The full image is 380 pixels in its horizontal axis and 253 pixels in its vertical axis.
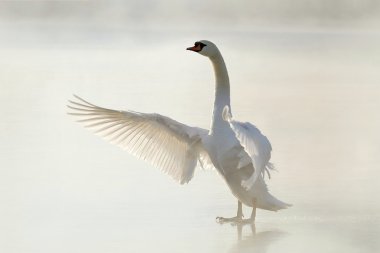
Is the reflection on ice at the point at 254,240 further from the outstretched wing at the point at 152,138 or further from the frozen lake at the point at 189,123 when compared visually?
the outstretched wing at the point at 152,138

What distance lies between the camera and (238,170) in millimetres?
6930

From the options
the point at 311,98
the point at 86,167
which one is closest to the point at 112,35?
the point at 311,98

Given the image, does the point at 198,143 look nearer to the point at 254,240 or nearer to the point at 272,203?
the point at 272,203

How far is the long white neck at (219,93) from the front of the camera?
6949 millimetres

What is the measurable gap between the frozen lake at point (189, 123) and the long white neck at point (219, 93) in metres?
0.60

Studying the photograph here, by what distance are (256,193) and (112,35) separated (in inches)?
417

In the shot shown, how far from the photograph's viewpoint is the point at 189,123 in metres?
9.98

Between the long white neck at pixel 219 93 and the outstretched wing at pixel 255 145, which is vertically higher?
the long white neck at pixel 219 93

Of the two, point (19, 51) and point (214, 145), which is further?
point (19, 51)

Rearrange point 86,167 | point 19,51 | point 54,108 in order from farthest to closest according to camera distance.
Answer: point 19,51, point 54,108, point 86,167

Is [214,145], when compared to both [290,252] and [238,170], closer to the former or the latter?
[238,170]

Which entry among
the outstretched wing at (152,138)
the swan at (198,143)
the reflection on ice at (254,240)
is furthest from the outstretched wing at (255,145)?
the outstretched wing at (152,138)

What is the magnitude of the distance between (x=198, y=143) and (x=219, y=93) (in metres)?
0.37

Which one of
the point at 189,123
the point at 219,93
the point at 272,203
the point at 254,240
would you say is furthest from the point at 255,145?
the point at 189,123
